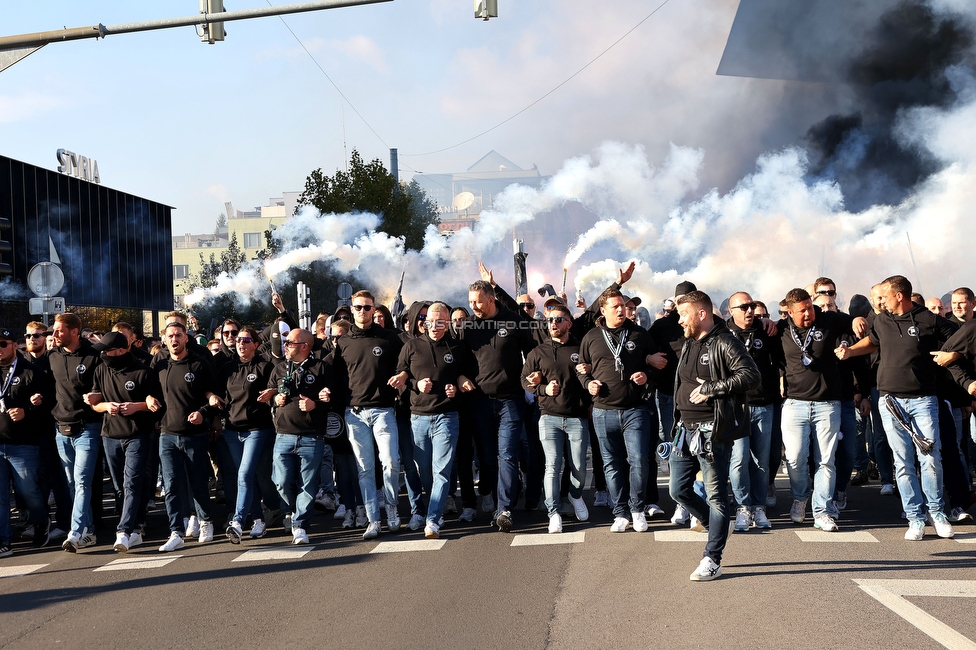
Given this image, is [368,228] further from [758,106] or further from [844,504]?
[844,504]

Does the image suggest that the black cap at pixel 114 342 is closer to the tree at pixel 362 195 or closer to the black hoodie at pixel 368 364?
the black hoodie at pixel 368 364

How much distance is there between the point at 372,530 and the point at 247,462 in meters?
1.34

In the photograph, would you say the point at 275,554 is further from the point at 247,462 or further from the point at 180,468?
the point at 180,468

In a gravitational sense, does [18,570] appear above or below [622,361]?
below

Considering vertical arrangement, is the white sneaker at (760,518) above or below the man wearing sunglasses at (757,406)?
below

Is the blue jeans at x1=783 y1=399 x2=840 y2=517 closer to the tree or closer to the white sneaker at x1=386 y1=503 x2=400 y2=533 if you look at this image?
the white sneaker at x1=386 y1=503 x2=400 y2=533

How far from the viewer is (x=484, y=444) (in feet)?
29.6

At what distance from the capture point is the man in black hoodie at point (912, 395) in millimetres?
7605

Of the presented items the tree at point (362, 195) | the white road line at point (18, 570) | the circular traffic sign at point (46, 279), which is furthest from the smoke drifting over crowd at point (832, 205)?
the white road line at point (18, 570)

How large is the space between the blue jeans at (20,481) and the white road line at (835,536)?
22.7ft

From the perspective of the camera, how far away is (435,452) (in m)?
8.59

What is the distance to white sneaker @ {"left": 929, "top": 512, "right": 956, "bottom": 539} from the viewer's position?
7461mm

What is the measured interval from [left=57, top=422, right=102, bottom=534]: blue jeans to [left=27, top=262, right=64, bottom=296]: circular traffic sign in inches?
225

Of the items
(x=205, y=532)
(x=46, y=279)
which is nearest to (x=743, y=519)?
(x=205, y=532)
